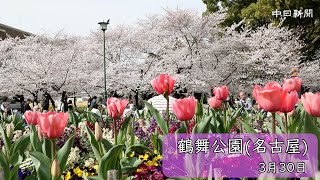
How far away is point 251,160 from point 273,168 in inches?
13.4

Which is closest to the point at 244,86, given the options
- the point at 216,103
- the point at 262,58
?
the point at 262,58

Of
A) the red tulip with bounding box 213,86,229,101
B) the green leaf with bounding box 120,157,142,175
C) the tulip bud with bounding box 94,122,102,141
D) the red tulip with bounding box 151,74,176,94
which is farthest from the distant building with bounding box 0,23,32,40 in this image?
the tulip bud with bounding box 94,122,102,141

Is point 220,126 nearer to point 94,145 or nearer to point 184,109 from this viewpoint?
point 184,109

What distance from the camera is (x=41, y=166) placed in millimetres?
2135

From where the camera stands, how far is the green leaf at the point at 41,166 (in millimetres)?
2119

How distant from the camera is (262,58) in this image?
81.1 ft

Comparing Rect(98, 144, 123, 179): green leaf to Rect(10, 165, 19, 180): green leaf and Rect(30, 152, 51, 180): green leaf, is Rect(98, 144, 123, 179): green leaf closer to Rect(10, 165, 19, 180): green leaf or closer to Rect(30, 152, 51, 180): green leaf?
Rect(30, 152, 51, 180): green leaf

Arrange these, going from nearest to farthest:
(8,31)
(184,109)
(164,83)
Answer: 1. (184,109)
2. (164,83)
3. (8,31)

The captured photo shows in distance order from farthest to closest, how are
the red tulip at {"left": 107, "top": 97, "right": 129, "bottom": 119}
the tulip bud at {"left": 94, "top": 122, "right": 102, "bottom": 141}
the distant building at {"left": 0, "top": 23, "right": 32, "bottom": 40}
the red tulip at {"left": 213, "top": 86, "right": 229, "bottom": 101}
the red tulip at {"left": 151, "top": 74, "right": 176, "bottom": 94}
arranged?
1. the distant building at {"left": 0, "top": 23, "right": 32, "bottom": 40}
2. the red tulip at {"left": 213, "top": 86, "right": 229, "bottom": 101}
3. the red tulip at {"left": 151, "top": 74, "right": 176, "bottom": 94}
4. the red tulip at {"left": 107, "top": 97, "right": 129, "bottom": 119}
5. the tulip bud at {"left": 94, "top": 122, "right": 102, "bottom": 141}

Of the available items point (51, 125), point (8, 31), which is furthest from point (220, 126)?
point (8, 31)

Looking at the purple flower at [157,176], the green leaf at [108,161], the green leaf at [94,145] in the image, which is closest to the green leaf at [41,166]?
the green leaf at [108,161]

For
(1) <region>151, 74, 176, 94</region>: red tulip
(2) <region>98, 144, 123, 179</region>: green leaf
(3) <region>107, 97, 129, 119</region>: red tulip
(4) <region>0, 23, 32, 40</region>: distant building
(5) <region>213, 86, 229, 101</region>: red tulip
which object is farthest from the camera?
(4) <region>0, 23, 32, 40</region>: distant building

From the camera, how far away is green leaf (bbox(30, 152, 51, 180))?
2.12m

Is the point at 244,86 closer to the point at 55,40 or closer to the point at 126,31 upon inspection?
the point at 126,31
